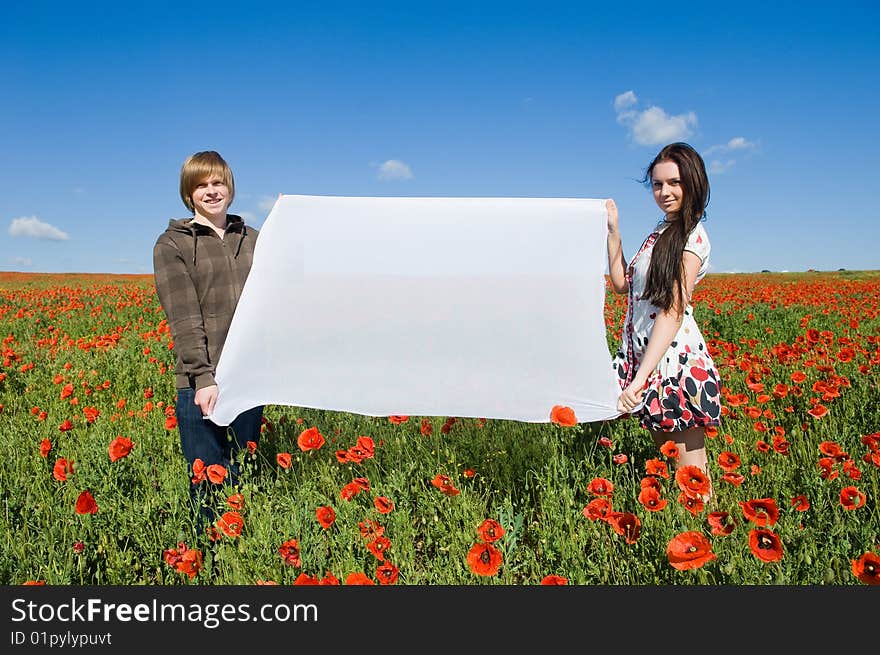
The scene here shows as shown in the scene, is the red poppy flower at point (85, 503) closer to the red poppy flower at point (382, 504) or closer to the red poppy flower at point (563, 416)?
the red poppy flower at point (382, 504)

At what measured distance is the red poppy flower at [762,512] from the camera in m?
1.81

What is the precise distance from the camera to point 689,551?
1.75 metres

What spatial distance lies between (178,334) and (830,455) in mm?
2867

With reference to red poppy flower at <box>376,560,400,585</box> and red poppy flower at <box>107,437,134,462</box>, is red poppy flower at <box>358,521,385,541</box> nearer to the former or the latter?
red poppy flower at <box>376,560,400,585</box>

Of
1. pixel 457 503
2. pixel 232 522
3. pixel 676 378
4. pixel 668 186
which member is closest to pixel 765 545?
pixel 676 378

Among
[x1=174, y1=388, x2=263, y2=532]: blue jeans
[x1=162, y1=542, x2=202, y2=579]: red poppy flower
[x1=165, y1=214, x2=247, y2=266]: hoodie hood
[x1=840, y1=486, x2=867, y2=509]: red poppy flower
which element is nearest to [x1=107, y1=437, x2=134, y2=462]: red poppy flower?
[x1=174, y1=388, x2=263, y2=532]: blue jeans

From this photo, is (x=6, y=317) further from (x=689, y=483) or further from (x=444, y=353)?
(x=689, y=483)

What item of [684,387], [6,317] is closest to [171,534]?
[684,387]

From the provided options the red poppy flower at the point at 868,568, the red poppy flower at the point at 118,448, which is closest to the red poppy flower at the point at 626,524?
the red poppy flower at the point at 868,568

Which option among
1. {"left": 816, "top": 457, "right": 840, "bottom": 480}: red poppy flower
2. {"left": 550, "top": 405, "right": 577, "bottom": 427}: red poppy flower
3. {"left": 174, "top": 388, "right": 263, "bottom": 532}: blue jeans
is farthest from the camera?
{"left": 174, "top": 388, "right": 263, "bottom": 532}: blue jeans

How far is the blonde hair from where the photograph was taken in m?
2.48

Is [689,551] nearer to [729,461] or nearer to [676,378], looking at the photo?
[729,461]

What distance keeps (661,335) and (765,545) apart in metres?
0.92

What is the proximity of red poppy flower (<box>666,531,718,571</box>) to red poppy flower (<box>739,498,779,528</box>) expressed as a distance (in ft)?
0.71
